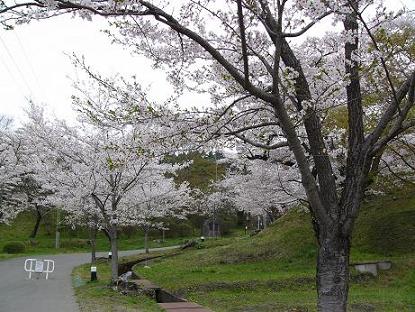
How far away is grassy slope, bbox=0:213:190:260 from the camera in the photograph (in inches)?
1351

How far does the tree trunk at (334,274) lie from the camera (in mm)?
5340

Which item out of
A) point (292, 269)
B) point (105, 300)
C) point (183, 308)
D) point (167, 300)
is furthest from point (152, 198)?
point (183, 308)

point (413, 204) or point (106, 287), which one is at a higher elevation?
point (413, 204)

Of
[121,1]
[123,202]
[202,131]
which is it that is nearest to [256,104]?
[202,131]

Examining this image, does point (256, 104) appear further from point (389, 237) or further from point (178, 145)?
point (389, 237)

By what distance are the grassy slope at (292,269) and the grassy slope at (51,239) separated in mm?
15372

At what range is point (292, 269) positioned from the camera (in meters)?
16.2

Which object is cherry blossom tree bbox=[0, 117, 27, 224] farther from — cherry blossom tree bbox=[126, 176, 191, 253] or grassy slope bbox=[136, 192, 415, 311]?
grassy slope bbox=[136, 192, 415, 311]

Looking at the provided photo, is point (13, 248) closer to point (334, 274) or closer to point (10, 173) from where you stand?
point (10, 173)

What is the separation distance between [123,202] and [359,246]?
9094 mm

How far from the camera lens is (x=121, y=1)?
423cm

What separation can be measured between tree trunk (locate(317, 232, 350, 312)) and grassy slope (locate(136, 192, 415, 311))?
472 centimetres

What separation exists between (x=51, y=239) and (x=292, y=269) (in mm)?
28368

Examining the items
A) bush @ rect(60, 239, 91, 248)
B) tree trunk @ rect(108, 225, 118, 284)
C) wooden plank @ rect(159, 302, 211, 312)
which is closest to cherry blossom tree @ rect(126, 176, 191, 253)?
tree trunk @ rect(108, 225, 118, 284)
